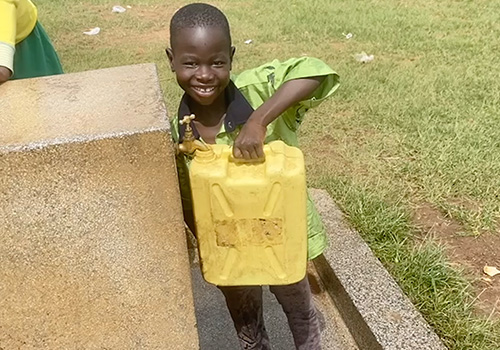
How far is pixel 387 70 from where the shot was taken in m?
5.40

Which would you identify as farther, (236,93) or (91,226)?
(236,93)

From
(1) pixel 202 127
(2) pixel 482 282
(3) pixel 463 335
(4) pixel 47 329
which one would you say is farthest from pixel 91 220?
(2) pixel 482 282

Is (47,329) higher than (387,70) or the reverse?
higher

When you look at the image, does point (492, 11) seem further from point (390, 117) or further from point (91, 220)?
point (91, 220)

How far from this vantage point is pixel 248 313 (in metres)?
2.20

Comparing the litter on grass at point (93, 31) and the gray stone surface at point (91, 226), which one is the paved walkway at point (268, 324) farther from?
the litter on grass at point (93, 31)

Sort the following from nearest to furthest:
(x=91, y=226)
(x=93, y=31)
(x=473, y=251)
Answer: (x=91, y=226)
(x=473, y=251)
(x=93, y=31)

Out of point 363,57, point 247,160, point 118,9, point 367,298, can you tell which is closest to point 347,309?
point 367,298

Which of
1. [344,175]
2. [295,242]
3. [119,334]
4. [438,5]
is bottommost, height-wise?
[438,5]

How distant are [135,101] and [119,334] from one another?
624 millimetres

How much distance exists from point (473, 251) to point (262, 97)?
1.61m

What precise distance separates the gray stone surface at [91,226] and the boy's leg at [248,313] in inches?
18.2

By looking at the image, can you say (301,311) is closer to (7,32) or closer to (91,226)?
(91,226)

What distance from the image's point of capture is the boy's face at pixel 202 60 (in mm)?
1698
